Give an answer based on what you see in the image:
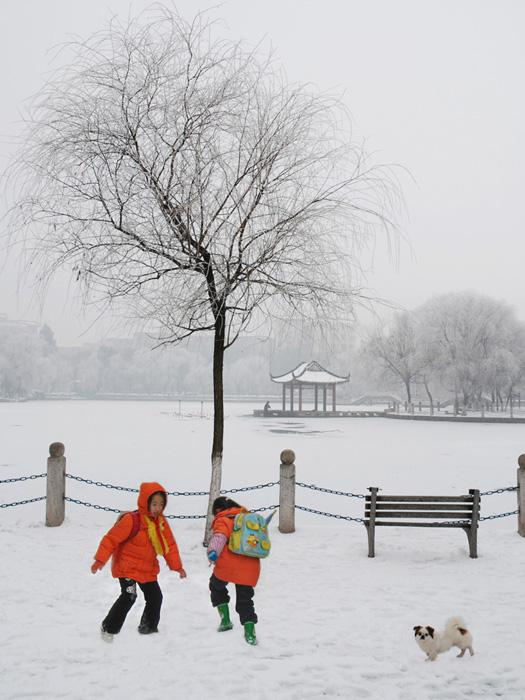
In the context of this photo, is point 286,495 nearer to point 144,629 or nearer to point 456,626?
point 144,629

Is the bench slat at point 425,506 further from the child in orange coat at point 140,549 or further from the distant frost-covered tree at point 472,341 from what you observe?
the distant frost-covered tree at point 472,341

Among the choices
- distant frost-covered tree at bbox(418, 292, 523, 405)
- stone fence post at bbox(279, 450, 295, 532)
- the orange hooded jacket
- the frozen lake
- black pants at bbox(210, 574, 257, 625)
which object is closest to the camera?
the orange hooded jacket

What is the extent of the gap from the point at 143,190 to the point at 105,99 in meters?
1.06

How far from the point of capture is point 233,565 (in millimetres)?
4027

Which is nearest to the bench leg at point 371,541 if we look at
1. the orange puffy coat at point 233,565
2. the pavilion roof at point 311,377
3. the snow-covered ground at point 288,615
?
the snow-covered ground at point 288,615

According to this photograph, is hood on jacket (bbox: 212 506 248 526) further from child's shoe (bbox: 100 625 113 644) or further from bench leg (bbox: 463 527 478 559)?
bench leg (bbox: 463 527 478 559)

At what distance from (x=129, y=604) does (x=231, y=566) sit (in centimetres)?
81

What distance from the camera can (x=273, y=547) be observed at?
735 cm

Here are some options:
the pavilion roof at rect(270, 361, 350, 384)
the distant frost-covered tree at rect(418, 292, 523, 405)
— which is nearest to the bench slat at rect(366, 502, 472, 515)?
the distant frost-covered tree at rect(418, 292, 523, 405)

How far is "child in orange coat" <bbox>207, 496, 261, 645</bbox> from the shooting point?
3.93 m

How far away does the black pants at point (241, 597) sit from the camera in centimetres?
411

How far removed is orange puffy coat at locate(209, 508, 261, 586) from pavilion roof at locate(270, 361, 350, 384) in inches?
1899

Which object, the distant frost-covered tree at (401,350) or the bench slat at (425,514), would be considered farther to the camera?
the distant frost-covered tree at (401,350)

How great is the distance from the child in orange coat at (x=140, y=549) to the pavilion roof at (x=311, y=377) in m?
48.2
